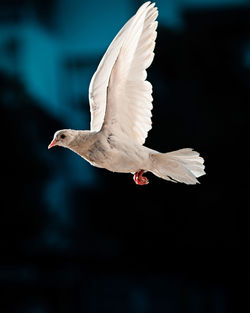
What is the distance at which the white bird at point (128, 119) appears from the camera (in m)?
1.46

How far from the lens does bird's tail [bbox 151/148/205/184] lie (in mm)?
1475

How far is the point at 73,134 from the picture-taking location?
147cm

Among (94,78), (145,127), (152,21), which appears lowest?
(145,127)

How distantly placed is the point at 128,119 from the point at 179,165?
17cm

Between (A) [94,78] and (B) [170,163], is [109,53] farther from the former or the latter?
(B) [170,163]

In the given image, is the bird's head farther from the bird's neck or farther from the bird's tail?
the bird's tail

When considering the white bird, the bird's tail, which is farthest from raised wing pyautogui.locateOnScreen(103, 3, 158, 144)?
the bird's tail

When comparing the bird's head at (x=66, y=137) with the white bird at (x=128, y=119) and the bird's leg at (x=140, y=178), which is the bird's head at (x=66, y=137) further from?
the bird's leg at (x=140, y=178)

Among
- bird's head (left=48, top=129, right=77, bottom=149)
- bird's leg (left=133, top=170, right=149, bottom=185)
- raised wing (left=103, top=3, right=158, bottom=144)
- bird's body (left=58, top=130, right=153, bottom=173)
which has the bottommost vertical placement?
bird's leg (left=133, top=170, right=149, bottom=185)

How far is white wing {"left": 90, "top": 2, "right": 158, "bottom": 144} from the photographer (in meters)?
1.47

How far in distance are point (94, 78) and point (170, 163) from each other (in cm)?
26

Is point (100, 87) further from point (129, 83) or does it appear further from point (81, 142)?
point (81, 142)

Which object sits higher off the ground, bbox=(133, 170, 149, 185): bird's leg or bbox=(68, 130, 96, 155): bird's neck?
bbox=(68, 130, 96, 155): bird's neck

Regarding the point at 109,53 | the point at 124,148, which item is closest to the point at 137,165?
the point at 124,148
